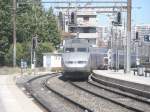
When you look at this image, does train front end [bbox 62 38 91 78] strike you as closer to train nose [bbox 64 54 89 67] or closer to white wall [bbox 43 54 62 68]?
train nose [bbox 64 54 89 67]

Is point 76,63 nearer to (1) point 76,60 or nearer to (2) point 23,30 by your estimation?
(1) point 76,60

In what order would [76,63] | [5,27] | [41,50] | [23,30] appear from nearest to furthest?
[76,63] < [5,27] < [41,50] < [23,30]

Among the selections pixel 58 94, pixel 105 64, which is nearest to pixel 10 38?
pixel 105 64

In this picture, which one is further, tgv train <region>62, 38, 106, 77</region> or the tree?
the tree

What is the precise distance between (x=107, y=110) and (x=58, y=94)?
7727 mm

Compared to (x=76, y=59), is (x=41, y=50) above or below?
below

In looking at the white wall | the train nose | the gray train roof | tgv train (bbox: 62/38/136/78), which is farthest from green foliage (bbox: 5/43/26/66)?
the train nose

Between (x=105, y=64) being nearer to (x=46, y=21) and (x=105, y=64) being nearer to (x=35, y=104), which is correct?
(x=46, y=21)

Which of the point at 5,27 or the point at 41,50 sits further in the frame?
the point at 41,50

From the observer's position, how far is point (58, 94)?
87.4ft

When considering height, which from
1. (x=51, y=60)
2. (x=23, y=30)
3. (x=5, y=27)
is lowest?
(x=51, y=60)

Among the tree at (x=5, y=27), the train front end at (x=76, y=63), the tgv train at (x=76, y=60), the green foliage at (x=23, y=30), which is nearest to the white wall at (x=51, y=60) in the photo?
the green foliage at (x=23, y=30)

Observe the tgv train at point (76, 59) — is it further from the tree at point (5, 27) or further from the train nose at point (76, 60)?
the tree at point (5, 27)

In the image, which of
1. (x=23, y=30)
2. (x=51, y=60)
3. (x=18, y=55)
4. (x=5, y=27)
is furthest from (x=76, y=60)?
(x=23, y=30)
